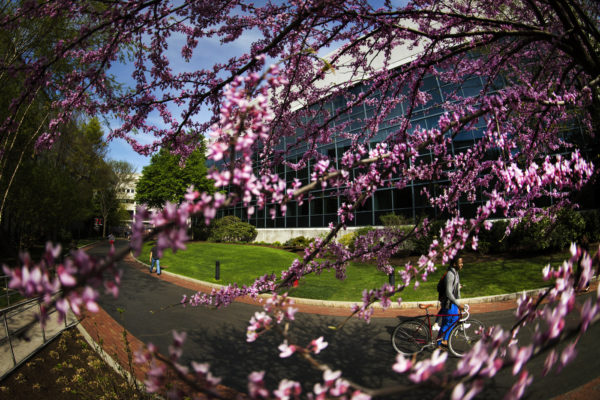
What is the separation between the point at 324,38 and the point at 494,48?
386 cm

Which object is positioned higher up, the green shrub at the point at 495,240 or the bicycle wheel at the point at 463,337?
the green shrub at the point at 495,240

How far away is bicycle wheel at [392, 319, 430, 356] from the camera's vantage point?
620 cm

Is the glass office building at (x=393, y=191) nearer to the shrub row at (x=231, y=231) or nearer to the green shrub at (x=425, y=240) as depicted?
the green shrub at (x=425, y=240)

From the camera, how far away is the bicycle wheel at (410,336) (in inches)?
244

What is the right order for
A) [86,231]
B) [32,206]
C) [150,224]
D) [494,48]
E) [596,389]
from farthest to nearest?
[86,231] → [32,206] → [494,48] → [596,389] → [150,224]

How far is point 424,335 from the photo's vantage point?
628 centimetres

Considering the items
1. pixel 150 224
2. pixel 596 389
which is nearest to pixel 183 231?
pixel 150 224

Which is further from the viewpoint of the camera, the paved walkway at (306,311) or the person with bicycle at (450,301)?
the paved walkway at (306,311)

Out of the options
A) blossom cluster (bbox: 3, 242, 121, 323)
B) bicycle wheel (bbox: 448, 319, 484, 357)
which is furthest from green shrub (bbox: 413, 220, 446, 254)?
blossom cluster (bbox: 3, 242, 121, 323)

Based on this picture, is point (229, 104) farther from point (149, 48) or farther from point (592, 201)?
point (592, 201)

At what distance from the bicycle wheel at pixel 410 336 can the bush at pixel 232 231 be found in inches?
1037

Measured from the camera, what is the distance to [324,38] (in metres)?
4.57

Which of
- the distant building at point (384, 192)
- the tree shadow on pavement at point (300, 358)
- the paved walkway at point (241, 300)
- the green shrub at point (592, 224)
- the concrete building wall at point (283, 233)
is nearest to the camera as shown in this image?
the paved walkway at point (241, 300)

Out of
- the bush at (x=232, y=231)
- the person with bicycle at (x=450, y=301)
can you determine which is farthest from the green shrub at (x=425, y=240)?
the bush at (x=232, y=231)
